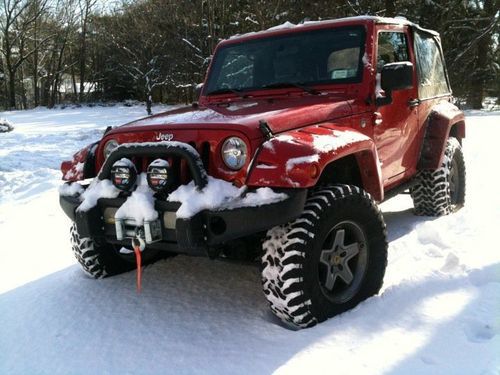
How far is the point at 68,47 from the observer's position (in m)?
41.6

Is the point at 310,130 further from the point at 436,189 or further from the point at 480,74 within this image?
the point at 480,74

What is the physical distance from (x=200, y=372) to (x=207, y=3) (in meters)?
20.0

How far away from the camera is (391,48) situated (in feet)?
14.3

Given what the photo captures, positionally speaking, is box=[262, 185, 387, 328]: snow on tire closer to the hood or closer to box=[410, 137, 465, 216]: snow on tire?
the hood

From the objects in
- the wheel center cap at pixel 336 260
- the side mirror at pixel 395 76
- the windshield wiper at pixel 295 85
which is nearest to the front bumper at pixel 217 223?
the wheel center cap at pixel 336 260

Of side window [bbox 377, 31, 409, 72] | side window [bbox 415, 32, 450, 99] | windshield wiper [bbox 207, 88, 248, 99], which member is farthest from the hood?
side window [bbox 415, 32, 450, 99]

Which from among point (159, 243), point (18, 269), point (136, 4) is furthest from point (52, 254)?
point (136, 4)

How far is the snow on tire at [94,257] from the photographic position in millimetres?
3795

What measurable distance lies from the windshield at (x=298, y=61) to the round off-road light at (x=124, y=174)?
58.6 inches

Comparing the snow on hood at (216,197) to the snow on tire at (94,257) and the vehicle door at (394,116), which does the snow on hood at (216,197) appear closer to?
the snow on tire at (94,257)

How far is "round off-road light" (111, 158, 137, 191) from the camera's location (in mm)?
2984

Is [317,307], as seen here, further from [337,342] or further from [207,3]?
[207,3]

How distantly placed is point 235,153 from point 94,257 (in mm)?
1615

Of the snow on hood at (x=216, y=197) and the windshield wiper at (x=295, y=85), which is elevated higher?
the windshield wiper at (x=295, y=85)
